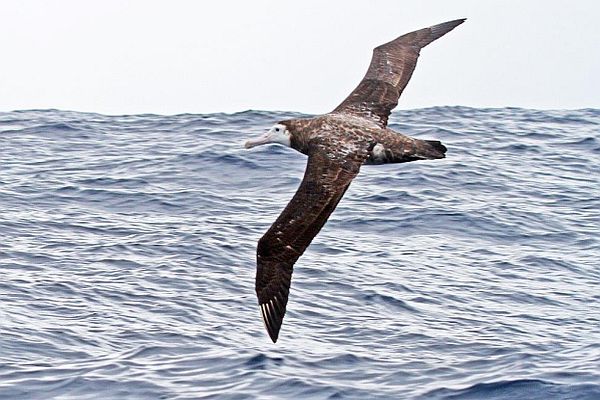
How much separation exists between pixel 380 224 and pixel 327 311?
12.0ft

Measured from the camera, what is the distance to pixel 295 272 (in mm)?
15422

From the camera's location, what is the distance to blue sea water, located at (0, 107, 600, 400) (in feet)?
39.3

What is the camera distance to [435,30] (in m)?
14.8

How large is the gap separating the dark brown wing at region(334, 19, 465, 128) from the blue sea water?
2.51m

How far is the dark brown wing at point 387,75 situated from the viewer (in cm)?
1306

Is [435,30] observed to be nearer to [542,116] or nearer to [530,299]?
[530,299]

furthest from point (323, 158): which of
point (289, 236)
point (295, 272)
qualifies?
point (295, 272)

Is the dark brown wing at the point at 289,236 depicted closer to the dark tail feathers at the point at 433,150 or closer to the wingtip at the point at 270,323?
the wingtip at the point at 270,323

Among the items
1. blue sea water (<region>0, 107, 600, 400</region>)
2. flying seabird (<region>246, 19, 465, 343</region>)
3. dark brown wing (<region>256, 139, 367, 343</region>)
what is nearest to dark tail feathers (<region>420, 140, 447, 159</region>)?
flying seabird (<region>246, 19, 465, 343</region>)

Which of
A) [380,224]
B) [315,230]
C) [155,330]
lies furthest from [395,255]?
[315,230]

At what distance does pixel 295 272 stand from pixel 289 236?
4.70m

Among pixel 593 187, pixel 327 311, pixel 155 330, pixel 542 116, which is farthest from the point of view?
pixel 542 116

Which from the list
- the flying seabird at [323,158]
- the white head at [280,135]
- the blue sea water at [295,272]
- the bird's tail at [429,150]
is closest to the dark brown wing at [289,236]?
the flying seabird at [323,158]

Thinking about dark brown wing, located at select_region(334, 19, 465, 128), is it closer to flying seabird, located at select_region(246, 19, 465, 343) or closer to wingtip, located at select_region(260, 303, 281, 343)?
flying seabird, located at select_region(246, 19, 465, 343)
